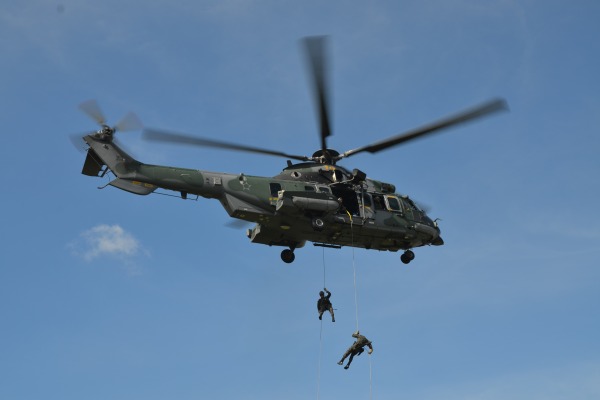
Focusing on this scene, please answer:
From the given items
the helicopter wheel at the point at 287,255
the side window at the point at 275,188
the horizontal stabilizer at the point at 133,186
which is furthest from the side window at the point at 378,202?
the horizontal stabilizer at the point at 133,186

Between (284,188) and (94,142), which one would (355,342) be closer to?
(284,188)

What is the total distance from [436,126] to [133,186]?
1229 cm

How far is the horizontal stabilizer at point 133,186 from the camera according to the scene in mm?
32875

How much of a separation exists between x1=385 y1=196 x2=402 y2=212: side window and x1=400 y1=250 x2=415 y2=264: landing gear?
2164 millimetres

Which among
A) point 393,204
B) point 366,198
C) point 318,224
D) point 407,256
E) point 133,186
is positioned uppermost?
point 393,204

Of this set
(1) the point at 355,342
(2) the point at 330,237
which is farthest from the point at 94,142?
(1) the point at 355,342

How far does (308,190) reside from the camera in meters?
35.2

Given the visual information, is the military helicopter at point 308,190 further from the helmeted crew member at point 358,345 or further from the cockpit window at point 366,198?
the helmeted crew member at point 358,345

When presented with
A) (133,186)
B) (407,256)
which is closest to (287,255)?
(407,256)

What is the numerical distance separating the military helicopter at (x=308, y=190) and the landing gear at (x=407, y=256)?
0.15ft

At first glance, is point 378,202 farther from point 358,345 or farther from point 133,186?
point 133,186

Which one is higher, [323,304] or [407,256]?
[407,256]

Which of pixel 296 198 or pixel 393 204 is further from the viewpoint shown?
pixel 393 204

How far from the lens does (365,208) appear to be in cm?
3669
